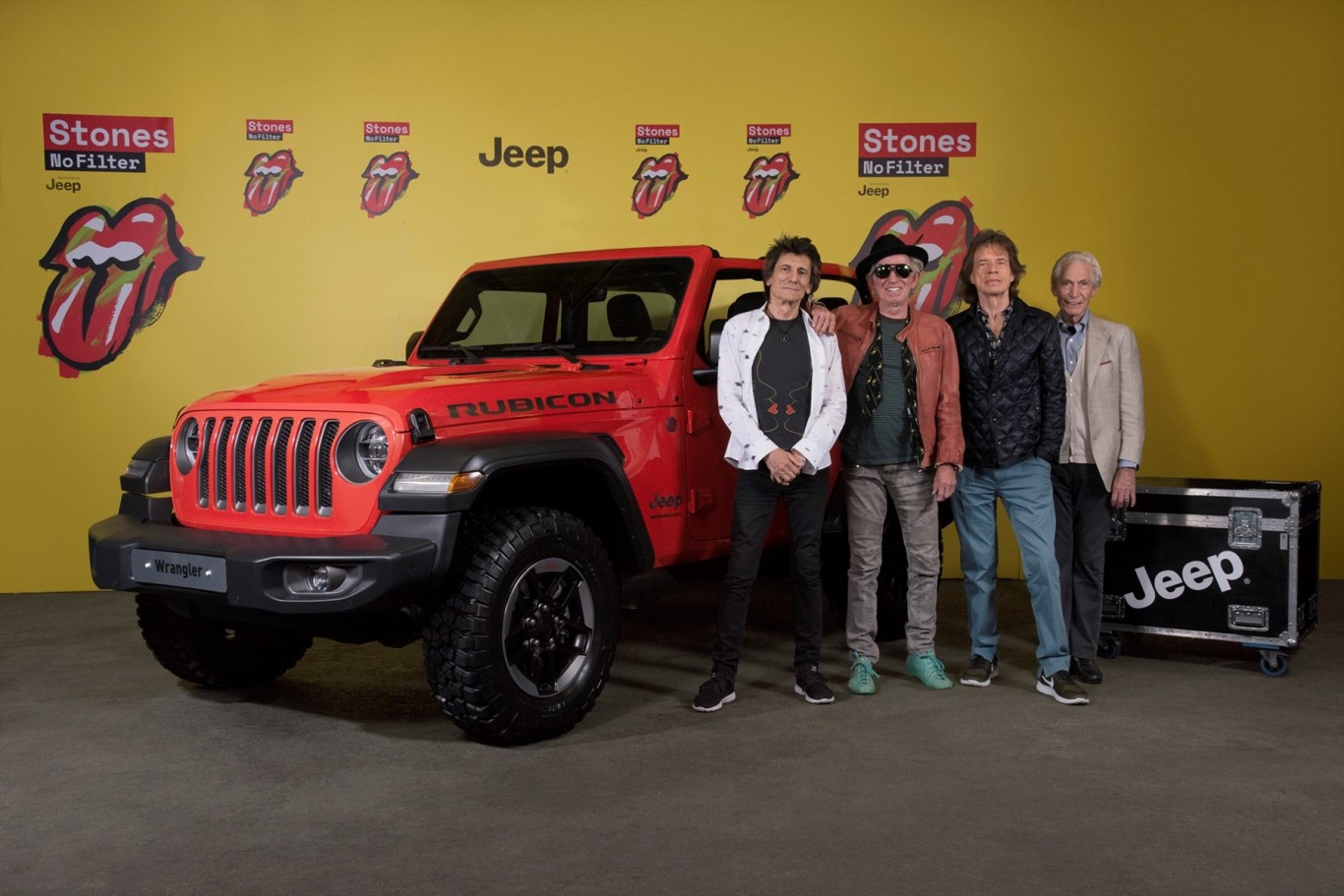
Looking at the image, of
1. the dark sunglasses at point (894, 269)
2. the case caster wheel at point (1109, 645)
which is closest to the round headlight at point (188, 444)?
the dark sunglasses at point (894, 269)

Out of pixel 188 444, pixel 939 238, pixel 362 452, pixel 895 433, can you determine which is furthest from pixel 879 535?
pixel 939 238

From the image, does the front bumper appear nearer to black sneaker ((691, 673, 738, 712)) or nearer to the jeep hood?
the jeep hood

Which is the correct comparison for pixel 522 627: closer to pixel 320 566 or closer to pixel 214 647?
pixel 320 566

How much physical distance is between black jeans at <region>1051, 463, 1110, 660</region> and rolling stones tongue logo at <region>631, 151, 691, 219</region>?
3144 millimetres

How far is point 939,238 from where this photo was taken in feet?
22.3

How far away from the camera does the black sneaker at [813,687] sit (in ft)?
13.7

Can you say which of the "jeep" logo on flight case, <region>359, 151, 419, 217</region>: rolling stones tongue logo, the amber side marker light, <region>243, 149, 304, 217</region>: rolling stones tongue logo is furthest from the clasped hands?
<region>243, 149, 304, 217</region>: rolling stones tongue logo

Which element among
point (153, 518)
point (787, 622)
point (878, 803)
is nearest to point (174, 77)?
point (153, 518)

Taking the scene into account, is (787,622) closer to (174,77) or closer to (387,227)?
(387,227)

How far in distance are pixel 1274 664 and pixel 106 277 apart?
611cm

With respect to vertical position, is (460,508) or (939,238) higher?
(939,238)

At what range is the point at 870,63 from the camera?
672cm

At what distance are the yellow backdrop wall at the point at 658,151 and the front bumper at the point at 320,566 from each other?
3.43m

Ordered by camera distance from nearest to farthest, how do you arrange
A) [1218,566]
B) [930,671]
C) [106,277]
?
1. [930,671]
2. [1218,566]
3. [106,277]
